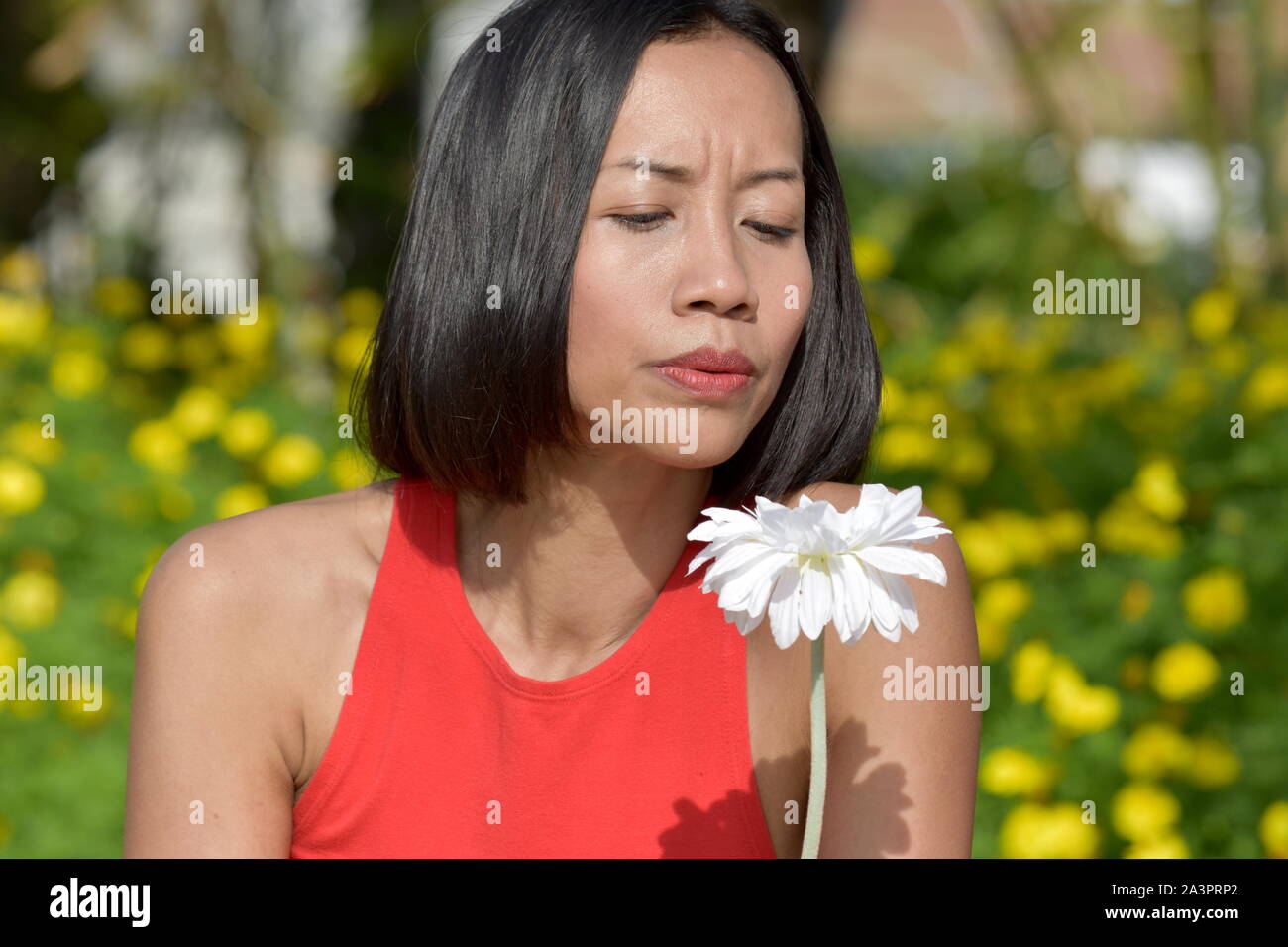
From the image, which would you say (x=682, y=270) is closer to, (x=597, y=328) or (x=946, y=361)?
(x=597, y=328)

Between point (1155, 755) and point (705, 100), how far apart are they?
1635 mm

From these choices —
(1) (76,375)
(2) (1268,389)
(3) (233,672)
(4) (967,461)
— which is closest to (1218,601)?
(2) (1268,389)

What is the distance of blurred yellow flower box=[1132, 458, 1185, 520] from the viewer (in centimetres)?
285

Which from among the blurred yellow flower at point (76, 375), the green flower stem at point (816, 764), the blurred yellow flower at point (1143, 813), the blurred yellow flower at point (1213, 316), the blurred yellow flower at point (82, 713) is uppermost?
the blurred yellow flower at point (76, 375)

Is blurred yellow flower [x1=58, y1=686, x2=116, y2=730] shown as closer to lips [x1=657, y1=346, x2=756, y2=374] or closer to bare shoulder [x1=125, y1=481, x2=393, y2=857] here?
bare shoulder [x1=125, y1=481, x2=393, y2=857]

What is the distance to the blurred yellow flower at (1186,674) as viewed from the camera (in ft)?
8.88

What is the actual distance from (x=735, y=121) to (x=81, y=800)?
2138 millimetres

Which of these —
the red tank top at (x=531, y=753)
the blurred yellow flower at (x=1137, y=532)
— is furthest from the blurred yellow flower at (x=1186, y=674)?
the red tank top at (x=531, y=753)

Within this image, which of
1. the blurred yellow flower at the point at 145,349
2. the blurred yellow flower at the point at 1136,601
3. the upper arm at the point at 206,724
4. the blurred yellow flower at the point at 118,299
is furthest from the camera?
the blurred yellow flower at the point at 118,299

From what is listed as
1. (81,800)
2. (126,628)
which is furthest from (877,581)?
(126,628)

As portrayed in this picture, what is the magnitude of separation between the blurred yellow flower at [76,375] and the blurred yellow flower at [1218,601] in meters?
2.85

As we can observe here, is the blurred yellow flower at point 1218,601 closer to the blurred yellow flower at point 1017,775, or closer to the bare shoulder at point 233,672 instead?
the blurred yellow flower at point 1017,775

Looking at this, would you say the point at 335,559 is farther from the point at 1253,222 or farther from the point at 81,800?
the point at 1253,222

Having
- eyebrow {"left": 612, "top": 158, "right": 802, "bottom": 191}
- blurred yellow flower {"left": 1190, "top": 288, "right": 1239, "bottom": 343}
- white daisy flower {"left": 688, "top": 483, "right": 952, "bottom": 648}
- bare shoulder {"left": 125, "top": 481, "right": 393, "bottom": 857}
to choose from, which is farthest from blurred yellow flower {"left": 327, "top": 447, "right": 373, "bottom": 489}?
white daisy flower {"left": 688, "top": 483, "right": 952, "bottom": 648}
